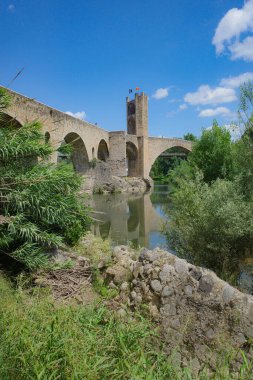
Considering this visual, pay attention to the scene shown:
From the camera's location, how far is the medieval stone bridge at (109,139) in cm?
1474

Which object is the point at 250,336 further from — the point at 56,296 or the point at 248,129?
the point at 248,129

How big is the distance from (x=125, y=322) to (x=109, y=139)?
26.9 m

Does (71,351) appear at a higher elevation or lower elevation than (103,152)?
lower

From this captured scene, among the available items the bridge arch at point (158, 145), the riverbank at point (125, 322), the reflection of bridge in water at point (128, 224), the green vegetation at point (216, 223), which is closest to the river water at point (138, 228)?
the reflection of bridge in water at point (128, 224)

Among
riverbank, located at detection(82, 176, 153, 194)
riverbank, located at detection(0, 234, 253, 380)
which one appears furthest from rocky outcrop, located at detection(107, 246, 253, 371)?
riverbank, located at detection(82, 176, 153, 194)

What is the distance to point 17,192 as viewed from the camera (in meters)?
4.54

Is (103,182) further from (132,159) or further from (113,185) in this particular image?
(132,159)

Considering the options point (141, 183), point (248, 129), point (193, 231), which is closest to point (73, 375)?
point (193, 231)

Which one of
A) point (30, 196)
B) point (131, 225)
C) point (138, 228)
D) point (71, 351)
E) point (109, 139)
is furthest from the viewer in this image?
point (109, 139)

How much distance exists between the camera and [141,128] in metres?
33.6

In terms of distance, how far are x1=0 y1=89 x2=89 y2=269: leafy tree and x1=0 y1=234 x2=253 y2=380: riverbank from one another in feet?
1.35

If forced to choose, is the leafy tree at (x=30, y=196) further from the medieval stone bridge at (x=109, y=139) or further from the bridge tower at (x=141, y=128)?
the bridge tower at (x=141, y=128)

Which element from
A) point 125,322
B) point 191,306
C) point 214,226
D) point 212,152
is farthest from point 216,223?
point 212,152

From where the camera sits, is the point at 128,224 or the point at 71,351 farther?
the point at 128,224
